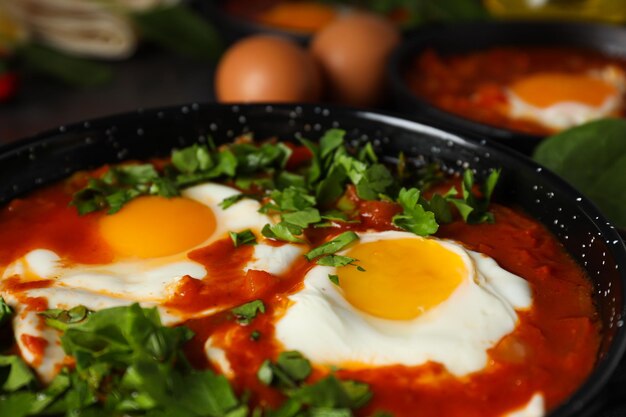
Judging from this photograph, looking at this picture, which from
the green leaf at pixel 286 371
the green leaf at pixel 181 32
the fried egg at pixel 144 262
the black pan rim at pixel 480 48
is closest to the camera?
the green leaf at pixel 286 371

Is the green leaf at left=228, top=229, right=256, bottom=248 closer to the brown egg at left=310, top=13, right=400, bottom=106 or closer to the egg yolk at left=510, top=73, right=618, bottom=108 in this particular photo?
the brown egg at left=310, top=13, right=400, bottom=106

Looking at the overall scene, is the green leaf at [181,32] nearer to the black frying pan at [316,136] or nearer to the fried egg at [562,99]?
the fried egg at [562,99]

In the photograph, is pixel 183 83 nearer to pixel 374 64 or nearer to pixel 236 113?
pixel 374 64

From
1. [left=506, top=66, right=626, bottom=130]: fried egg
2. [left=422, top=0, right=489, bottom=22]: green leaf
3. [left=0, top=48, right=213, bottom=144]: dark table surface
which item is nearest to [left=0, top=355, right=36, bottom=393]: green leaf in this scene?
[left=0, top=48, right=213, bottom=144]: dark table surface

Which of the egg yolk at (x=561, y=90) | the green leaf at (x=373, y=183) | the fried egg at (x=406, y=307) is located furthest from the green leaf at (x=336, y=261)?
the egg yolk at (x=561, y=90)

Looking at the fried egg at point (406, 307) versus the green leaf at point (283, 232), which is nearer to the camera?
the fried egg at point (406, 307)

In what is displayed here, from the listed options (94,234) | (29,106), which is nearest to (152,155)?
(94,234)

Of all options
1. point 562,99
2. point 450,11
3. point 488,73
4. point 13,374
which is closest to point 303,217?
point 13,374

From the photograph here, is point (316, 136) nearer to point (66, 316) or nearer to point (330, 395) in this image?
point (66, 316)
